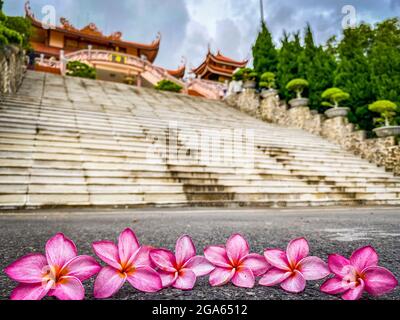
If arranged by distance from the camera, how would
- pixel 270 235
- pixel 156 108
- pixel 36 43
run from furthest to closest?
pixel 36 43, pixel 156 108, pixel 270 235

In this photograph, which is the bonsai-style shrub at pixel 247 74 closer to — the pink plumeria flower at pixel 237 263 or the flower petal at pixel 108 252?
the pink plumeria flower at pixel 237 263

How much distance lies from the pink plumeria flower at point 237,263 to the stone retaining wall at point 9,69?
10435mm

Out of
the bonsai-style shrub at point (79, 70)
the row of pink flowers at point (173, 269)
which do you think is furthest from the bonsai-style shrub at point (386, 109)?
the bonsai-style shrub at point (79, 70)

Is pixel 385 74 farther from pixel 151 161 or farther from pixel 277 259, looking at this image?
pixel 277 259

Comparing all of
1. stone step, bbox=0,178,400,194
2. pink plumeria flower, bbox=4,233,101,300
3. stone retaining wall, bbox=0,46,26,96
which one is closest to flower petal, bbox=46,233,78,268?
pink plumeria flower, bbox=4,233,101,300

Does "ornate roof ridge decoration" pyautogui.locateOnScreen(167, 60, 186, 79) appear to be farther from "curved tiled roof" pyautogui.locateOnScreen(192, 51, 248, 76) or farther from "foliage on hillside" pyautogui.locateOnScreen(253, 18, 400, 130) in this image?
"foliage on hillside" pyautogui.locateOnScreen(253, 18, 400, 130)

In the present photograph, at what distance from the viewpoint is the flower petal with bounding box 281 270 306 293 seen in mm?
688

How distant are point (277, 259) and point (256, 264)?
6 cm

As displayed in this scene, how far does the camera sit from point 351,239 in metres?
1.81

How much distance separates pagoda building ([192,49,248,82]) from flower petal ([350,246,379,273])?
31.1 m

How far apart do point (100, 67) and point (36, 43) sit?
9.27 meters
